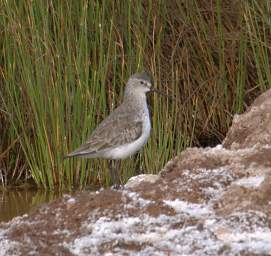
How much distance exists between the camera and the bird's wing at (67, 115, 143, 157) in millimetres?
7605

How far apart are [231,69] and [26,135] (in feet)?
6.80

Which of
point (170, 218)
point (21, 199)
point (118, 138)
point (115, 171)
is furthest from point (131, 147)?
point (170, 218)

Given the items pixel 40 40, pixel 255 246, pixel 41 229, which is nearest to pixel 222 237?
pixel 255 246

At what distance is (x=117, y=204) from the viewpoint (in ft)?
12.9

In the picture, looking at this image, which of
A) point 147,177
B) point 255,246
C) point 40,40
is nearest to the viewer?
point 255,246

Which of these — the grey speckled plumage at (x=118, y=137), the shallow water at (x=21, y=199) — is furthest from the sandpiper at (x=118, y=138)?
the shallow water at (x=21, y=199)

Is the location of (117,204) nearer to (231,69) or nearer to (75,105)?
(75,105)

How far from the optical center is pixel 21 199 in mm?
8883

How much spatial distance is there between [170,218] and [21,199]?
5267 millimetres

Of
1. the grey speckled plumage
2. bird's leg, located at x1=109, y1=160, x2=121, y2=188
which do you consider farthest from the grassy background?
the grey speckled plumage

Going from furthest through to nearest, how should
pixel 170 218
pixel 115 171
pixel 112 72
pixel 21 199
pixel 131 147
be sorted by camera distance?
pixel 112 72 < pixel 21 199 < pixel 115 171 < pixel 131 147 < pixel 170 218

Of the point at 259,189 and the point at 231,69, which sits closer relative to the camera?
the point at 259,189

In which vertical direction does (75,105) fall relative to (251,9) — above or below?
below

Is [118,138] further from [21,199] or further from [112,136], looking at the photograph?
[21,199]
